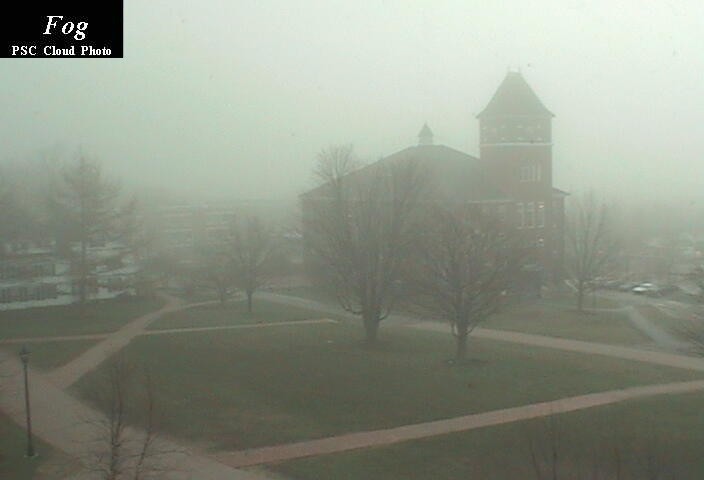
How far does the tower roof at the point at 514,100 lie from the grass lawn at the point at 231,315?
9149mm

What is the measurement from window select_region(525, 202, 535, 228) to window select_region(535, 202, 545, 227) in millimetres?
137

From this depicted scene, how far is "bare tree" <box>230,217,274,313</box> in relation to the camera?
830 inches

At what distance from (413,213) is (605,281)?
217 inches

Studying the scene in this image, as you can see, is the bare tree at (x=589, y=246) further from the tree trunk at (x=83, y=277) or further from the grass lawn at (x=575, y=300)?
the tree trunk at (x=83, y=277)

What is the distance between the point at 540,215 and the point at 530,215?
38 cm

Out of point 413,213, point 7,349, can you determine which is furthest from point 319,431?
point 413,213

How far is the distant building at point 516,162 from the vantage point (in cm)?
2459

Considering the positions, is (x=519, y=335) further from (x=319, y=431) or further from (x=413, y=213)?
(x=319, y=431)

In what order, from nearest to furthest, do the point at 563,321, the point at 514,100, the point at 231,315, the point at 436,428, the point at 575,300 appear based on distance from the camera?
the point at 436,428
the point at 563,321
the point at 231,315
the point at 575,300
the point at 514,100

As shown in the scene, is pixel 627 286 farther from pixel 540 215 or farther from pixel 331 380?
pixel 331 380

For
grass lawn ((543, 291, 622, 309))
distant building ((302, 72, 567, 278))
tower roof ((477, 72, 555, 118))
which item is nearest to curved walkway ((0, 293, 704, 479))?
grass lawn ((543, 291, 622, 309))

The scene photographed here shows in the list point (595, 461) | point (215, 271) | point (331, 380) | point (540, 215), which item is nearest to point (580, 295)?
point (540, 215)

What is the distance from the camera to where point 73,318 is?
17.8 metres

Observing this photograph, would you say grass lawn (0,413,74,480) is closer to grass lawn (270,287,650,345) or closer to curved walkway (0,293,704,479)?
curved walkway (0,293,704,479)
